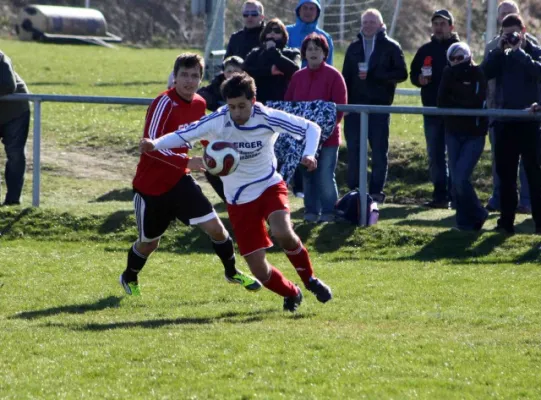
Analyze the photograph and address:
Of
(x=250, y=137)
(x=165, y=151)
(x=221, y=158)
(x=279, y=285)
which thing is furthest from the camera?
(x=165, y=151)

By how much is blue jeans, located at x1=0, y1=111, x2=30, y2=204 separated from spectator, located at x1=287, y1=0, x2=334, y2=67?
3.20 m

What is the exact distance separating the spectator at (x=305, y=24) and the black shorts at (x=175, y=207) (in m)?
4.55

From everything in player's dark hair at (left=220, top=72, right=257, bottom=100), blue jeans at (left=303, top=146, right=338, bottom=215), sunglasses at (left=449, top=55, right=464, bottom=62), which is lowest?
blue jeans at (left=303, top=146, right=338, bottom=215)

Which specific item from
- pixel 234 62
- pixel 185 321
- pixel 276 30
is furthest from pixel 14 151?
pixel 185 321

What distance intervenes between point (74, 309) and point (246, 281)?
1.37m

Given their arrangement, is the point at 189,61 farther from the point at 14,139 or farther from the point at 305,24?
the point at 305,24

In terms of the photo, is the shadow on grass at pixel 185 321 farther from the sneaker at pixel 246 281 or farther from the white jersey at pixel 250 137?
the white jersey at pixel 250 137

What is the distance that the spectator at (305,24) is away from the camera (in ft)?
44.2

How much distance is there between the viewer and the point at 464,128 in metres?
11.7

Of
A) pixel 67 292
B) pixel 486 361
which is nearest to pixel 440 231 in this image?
pixel 67 292

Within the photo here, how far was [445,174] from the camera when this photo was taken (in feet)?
43.3

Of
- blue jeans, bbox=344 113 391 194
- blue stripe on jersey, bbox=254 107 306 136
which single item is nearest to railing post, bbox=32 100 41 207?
blue jeans, bbox=344 113 391 194

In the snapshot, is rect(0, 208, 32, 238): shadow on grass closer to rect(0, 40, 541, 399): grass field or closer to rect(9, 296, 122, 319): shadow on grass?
rect(0, 40, 541, 399): grass field

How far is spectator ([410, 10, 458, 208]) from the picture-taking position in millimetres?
12945
